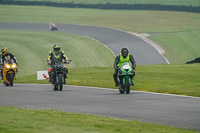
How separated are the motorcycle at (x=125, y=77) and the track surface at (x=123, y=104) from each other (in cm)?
42

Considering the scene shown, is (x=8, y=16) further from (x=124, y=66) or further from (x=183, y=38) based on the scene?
(x=124, y=66)

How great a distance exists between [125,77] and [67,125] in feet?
30.9

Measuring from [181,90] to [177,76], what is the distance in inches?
268

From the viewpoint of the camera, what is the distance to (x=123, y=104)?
52.3 feet

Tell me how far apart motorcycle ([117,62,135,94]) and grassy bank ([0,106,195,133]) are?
7.35 meters

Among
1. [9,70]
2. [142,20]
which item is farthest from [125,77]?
[142,20]

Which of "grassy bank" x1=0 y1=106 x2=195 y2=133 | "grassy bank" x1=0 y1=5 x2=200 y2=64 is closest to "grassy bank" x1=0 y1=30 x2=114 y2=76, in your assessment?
"grassy bank" x1=0 y1=5 x2=200 y2=64

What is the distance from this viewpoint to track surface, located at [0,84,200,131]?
12.7 meters

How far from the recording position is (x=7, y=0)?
79875 millimetres

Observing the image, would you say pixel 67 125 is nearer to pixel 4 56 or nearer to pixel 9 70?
pixel 9 70

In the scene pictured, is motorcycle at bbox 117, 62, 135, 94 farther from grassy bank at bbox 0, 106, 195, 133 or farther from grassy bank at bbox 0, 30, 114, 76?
grassy bank at bbox 0, 30, 114, 76

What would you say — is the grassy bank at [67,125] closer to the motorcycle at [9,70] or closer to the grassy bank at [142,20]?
the motorcycle at [9,70]

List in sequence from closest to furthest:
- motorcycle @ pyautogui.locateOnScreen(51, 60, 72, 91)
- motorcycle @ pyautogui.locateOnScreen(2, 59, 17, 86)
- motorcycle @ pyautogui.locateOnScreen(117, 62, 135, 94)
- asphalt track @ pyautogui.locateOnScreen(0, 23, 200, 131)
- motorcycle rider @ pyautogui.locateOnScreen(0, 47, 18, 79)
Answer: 1. asphalt track @ pyautogui.locateOnScreen(0, 23, 200, 131)
2. motorcycle @ pyautogui.locateOnScreen(117, 62, 135, 94)
3. motorcycle @ pyautogui.locateOnScreen(51, 60, 72, 91)
4. motorcycle @ pyautogui.locateOnScreen(2, 59, 17, 86)
5. motorcycle rider @ pyautogui.locateOnScreen(0, 47, 18, 79)

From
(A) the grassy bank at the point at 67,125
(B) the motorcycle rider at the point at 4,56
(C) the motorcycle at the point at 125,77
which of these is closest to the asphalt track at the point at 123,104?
(C) the motorcycle at the point at 125,77
